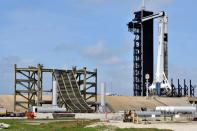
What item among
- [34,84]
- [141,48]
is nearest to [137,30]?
[141,48]

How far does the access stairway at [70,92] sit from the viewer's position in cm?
11350

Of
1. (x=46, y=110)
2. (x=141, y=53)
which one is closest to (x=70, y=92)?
(x=46, y=110)

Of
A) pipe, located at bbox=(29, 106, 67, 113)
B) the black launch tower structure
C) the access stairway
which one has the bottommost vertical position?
pipe, located at bbox=(29, 106, 67, 113)

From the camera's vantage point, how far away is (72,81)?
12312 centimetres

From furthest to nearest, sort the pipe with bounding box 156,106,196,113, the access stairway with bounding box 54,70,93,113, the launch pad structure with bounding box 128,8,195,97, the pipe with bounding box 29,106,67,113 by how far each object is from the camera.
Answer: the launch pad structure with bounding box 128,8,195,97, the access stairway with bounding box 54,70,93,113, the pipe with bounding box 29,106,67,113, the pipe with bounding box 156,106,196,113

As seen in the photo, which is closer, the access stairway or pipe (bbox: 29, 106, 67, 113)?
pipe (bbox: 29, 106, 67, 113)

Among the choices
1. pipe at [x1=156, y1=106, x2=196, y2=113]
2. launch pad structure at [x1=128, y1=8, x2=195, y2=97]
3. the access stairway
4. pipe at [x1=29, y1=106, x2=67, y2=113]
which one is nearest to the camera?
pipe at [x1=156, y1=106, x2=196, y2=113]

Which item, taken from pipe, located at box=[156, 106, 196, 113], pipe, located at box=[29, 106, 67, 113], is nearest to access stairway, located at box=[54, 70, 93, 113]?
pipe, located at box=[29, 106, 67, 113]

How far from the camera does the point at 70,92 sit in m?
120

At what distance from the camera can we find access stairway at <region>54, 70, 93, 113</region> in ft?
372

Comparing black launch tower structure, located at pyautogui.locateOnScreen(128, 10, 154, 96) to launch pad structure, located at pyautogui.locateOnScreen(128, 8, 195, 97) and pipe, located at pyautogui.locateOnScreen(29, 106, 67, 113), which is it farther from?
pipe, located at pyautogui.locateOnScreen(29, 106, 67, 113)

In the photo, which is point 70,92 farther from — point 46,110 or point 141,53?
point 141,53

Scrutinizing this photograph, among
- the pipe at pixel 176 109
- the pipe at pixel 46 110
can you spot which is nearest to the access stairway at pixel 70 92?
the pipe at pixel 46 110

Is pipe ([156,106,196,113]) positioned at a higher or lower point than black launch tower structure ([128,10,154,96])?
lower
